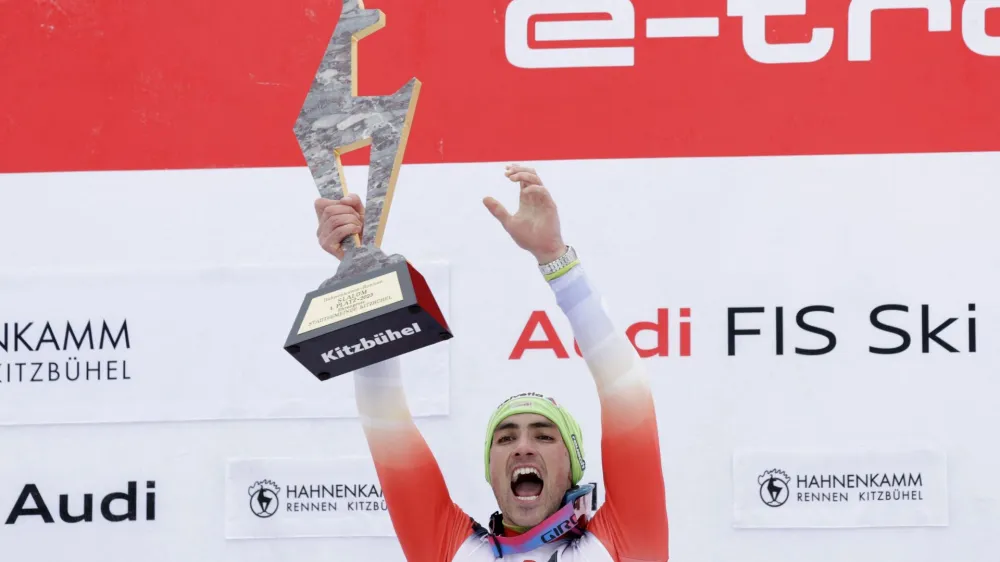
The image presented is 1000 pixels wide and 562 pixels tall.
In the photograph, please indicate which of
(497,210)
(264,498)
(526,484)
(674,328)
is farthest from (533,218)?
(264,498)

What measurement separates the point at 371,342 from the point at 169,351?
4.28 ft

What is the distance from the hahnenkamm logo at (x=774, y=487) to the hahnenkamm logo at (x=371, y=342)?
4.52 feet

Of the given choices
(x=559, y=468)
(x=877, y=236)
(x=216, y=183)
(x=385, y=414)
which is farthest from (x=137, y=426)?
(x=877, y=236)

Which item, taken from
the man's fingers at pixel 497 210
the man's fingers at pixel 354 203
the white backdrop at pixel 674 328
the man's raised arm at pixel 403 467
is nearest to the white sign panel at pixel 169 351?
the white backdrop at pixel 674 328

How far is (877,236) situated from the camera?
3.40 meters

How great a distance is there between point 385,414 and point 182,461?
109 cm

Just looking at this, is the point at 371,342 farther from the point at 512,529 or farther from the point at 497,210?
the point at 512,529

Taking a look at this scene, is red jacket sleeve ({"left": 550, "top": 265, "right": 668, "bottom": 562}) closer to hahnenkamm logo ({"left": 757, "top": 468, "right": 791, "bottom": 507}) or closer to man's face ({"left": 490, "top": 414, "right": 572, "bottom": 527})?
man's face ({"left": 490, "top": 414, "right": 572, "bottom": 527})

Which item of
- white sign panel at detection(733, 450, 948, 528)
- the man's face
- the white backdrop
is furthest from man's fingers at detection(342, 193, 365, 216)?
white sign panel at detection(733, 450, 948, 528)

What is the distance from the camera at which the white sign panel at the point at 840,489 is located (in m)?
3.36

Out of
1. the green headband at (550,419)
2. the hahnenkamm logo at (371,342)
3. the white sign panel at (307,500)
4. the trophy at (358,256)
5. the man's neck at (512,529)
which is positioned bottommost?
the man's neck at (512,529)

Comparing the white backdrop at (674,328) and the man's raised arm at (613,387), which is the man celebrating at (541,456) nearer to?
the man's raised arm at (613,387)

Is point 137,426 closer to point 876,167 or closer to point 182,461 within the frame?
point 182,461

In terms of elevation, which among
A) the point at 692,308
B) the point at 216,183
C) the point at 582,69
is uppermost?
the point at 582,69
